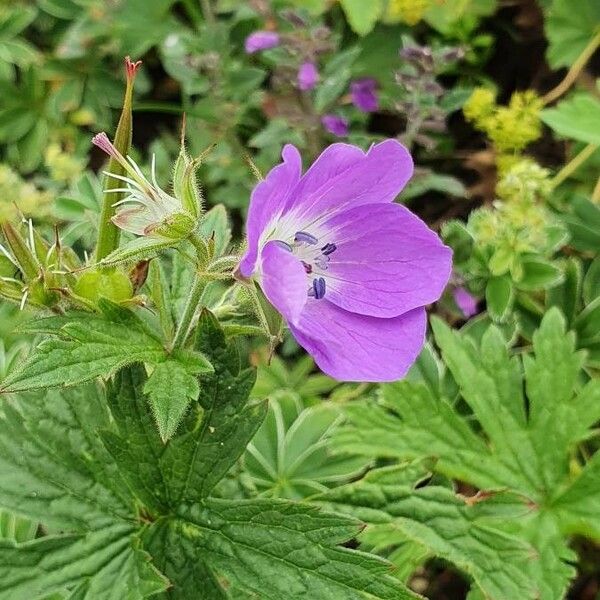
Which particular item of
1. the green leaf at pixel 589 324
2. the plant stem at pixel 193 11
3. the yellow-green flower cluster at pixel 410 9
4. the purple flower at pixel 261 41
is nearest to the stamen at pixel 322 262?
the green leaf at pixel 589 324

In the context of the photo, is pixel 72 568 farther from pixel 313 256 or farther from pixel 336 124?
pixel 336 124

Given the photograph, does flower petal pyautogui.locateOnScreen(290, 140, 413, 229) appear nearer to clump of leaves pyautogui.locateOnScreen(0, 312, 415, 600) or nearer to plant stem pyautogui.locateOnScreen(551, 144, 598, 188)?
clump of leaves pyautogui.locateOnScreen(0, 312, 415, 600)

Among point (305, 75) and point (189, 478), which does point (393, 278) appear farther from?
point (305, 75)

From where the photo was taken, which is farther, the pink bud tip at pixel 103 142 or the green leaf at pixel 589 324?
the green leaf at pixel 589 324

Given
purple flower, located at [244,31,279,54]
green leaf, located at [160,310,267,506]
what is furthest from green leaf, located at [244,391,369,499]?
purple flower, located at [244,31,279,54]

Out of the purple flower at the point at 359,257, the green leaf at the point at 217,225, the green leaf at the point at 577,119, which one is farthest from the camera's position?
the green leaf at the point at 577,119

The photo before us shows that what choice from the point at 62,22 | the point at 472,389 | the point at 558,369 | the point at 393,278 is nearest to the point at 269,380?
the point at 472,389

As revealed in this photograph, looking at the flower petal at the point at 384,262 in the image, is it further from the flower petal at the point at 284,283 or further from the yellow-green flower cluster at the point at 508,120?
the yellow-green flower cluster at the point at 508,120
